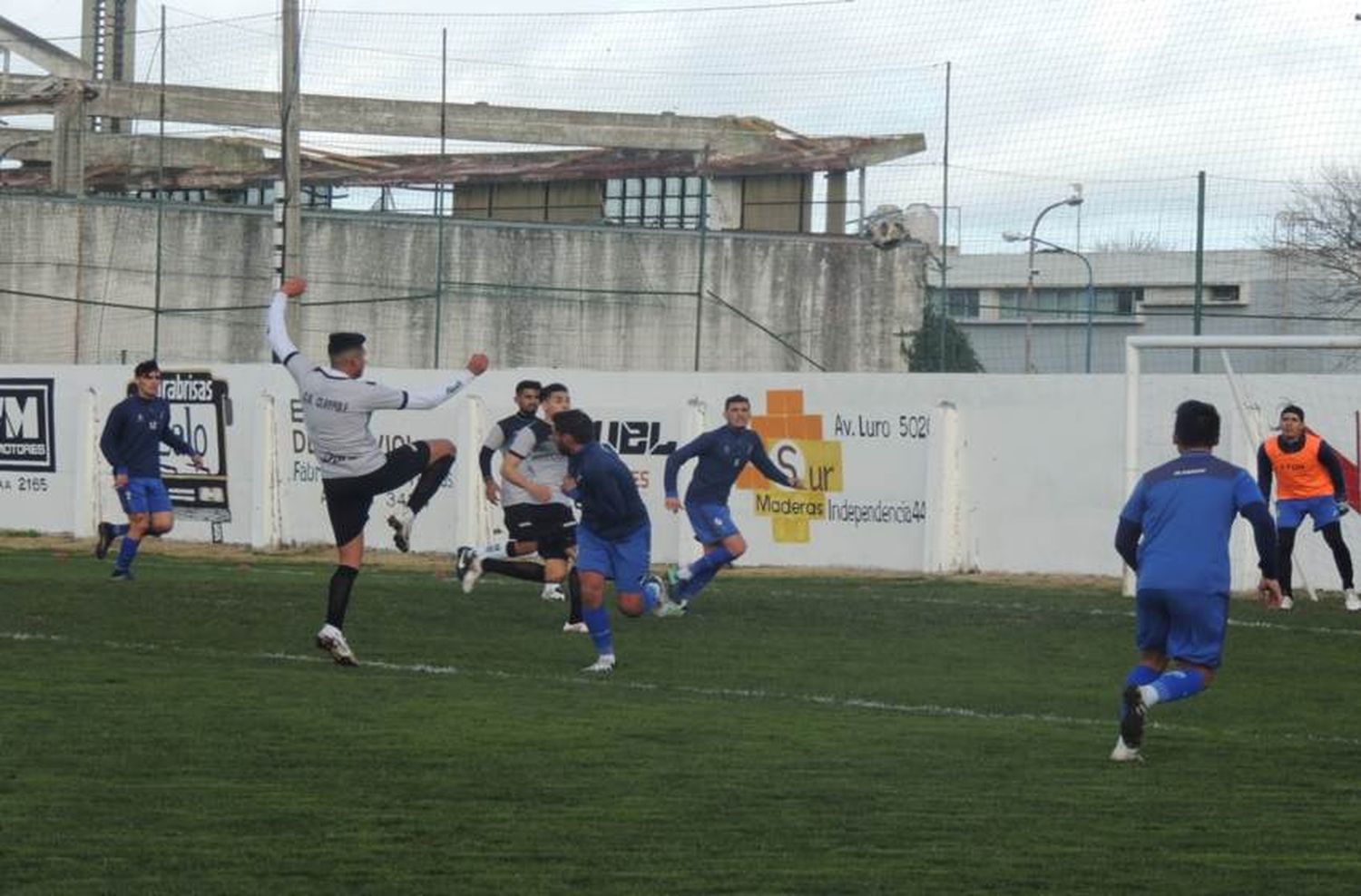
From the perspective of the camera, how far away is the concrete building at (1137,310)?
31953 mm

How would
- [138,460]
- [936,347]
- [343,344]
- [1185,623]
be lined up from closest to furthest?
[1185,623], [343,344], [138,460], [936,347]

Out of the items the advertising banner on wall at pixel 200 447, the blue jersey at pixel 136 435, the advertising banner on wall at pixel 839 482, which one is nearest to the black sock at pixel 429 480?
the blue jersey at pixel 136 435

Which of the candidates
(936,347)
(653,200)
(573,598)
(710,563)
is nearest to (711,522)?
(710,563)

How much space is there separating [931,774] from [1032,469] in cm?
1569

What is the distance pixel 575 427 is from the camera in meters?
14.5

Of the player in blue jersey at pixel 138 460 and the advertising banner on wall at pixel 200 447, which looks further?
the advertising banner on wall at pixel 200 447

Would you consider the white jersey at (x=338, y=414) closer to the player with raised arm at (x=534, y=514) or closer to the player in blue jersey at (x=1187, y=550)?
the player with raised arm at (x=534, y=514)

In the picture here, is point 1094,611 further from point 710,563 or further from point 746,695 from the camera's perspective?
point 746,695

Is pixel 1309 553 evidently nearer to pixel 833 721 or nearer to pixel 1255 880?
pixel 833 721

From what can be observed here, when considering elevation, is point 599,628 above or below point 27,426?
below

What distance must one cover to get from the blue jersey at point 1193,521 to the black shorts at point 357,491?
200 inches

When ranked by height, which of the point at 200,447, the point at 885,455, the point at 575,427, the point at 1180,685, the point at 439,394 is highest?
the point at 439,394

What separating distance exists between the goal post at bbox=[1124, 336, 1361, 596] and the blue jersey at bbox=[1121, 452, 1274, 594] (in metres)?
10.3

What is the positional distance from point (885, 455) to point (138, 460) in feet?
28.2
